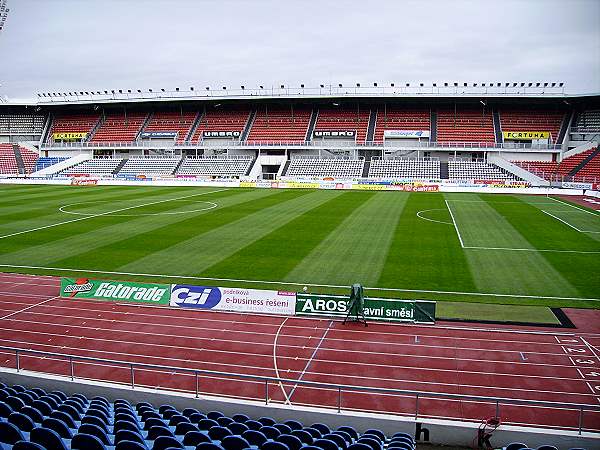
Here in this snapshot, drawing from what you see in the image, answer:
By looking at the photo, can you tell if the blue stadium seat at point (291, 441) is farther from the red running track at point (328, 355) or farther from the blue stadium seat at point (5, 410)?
the blue stadium seat at point (5, 410)

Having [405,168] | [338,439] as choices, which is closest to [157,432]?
[338,439]

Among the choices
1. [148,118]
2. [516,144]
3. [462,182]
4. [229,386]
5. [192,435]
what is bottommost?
[229,386]

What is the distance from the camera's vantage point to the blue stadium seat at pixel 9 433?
6.84m

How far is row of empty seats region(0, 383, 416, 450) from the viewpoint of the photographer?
6.84m

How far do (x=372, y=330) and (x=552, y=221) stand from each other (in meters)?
25.6

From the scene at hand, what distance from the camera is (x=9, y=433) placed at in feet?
22.5

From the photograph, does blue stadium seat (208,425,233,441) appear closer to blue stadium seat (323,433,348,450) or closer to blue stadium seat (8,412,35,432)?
blue stadium seat (323,433,348,450)

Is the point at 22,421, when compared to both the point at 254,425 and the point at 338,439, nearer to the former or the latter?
the point at 254,425

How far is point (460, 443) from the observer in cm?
987

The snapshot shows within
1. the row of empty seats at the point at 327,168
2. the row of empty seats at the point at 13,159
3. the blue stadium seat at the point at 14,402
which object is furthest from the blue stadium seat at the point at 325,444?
the row of empty seats at the point at 13,159

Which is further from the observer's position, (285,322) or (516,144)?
(516,144)

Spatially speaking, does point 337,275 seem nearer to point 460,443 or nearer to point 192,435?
point 460,443

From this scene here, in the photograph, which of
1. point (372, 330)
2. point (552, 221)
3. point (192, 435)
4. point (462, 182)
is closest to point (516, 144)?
point (462, 182)

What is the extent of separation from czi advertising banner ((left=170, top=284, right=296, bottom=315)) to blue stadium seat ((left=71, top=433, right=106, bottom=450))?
11.4 metres
